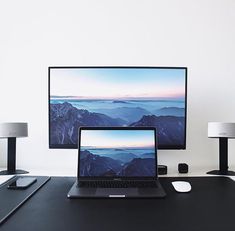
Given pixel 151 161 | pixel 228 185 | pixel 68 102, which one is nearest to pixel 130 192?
pixel 151 161

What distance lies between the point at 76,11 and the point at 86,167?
109cm

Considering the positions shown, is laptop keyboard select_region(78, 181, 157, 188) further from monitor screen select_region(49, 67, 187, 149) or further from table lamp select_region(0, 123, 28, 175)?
table lamp select_region(0, 123, 28, 175)

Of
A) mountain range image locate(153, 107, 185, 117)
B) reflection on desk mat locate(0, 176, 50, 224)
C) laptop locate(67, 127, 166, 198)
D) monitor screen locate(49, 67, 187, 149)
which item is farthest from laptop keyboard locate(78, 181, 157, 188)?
mountain range image locate(153, 107, 185, 117)

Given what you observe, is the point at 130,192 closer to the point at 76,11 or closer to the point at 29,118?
the point at 29,118

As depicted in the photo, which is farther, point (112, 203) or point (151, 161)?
point (151, 161)

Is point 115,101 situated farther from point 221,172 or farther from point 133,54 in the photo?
point 221,172

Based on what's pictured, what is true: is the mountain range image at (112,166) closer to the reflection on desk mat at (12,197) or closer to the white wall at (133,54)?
the reflection on desk mat at (12,197)

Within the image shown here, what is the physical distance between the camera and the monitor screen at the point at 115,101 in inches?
64.3

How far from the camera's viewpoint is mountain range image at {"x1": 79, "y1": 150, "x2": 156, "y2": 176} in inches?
55.1

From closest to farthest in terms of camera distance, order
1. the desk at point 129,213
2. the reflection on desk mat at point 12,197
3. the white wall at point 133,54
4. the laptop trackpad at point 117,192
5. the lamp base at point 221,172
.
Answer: the desk at point 129,213
the reflection on desk mat at point 12,197
the laptop trackpad at point 117,192
the lamp base at point 221,172
the white wall at point 133,54

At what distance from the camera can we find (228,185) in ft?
4.42

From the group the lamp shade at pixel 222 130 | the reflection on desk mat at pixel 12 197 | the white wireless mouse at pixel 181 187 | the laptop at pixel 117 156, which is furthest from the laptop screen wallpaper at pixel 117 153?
the lamp shade at pixel 222 130

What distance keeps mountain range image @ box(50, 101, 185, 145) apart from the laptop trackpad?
0.46 m

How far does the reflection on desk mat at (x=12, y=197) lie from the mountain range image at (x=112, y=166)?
230mm
